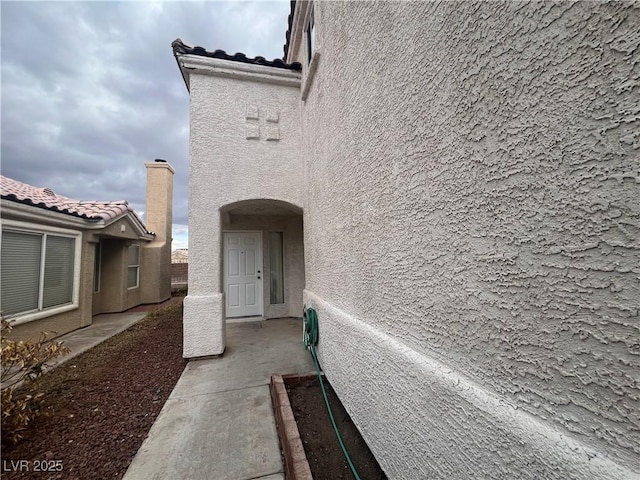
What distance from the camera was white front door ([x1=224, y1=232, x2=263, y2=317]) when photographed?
344 inches

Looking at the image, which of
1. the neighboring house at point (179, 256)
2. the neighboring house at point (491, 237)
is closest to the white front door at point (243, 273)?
the neighboring house at point (491, 237)

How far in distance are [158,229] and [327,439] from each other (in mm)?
14195

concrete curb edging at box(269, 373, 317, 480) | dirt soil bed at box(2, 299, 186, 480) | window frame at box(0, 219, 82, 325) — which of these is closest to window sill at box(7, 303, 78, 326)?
window frame at box(0, 219, 82, 325)

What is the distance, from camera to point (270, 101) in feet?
19.9

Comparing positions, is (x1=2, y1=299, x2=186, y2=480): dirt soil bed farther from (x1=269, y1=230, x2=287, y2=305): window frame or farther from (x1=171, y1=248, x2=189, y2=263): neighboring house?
(x1=171, y1=248, x2=189, y2=263): neighboring house

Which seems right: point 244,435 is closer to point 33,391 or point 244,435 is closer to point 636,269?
point 636,269

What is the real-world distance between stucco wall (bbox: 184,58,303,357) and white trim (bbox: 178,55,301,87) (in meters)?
0.04

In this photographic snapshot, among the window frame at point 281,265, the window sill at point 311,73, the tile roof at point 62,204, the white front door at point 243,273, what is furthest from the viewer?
the window frame at point 281,265

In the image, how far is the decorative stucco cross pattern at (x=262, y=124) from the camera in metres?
5.84

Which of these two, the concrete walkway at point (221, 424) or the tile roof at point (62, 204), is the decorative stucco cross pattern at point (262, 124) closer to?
the concrete walkway at point (221, 424)

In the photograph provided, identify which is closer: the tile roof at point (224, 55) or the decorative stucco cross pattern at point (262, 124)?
the tile roof at point (224, 55)

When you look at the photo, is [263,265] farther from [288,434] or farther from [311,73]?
[288,434]

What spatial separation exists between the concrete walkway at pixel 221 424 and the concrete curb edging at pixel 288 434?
0.11 meters

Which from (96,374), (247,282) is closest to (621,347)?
(96,374)
